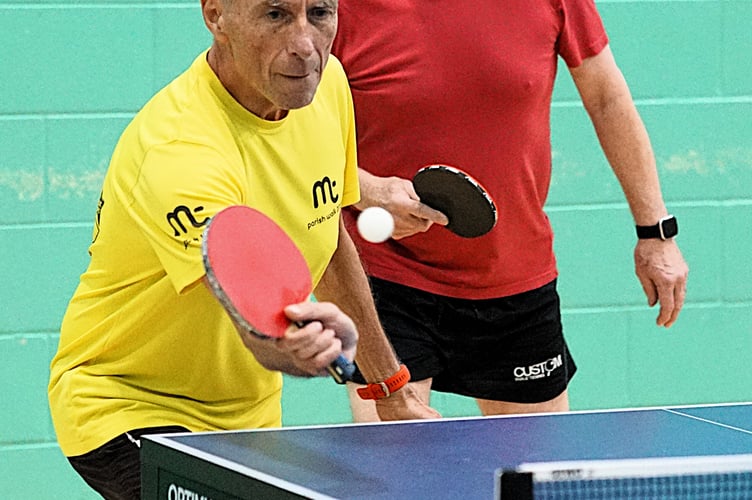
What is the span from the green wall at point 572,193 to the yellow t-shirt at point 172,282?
1369mm

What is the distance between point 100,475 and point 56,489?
1529mm

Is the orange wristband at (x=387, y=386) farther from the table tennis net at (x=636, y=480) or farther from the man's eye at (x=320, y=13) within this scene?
the table tennis net at (x=636, y=480)

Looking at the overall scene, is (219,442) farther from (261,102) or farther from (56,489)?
(56,489)

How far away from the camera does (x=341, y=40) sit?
3.16 metres

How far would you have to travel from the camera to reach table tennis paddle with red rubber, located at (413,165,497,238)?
2842 millimetres

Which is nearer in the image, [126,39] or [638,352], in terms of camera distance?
[126,39]

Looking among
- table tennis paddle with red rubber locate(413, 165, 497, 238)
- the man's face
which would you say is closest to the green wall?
table tennis paddle with red rubber locate(413, 165, 497, 238)

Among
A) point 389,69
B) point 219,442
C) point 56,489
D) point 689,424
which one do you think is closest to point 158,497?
point 219,442

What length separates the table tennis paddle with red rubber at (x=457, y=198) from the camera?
112 inches

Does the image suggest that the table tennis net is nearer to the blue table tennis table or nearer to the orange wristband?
the blue table tennis table

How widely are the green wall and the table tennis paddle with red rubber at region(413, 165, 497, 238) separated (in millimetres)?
1130

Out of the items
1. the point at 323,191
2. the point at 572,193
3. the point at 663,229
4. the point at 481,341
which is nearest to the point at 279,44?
the point at 323,191

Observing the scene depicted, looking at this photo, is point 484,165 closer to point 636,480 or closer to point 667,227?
point 667,227

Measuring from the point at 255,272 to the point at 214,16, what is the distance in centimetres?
58
